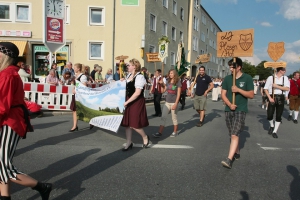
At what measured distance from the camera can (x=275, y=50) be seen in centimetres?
887

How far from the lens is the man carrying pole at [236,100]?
15.8ft

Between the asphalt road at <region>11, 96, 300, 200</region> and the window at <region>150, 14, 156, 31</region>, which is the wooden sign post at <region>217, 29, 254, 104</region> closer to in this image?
the asphalt road at <region>11, 96, 300, 200</region>

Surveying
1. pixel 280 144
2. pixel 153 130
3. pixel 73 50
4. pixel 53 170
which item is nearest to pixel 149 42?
pixel 73 50

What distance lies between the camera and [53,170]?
14.6 feet

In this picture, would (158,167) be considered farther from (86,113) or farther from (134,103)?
(86,113)

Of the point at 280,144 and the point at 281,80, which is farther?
the point at 281,80

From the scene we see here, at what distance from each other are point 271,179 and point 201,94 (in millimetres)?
5384

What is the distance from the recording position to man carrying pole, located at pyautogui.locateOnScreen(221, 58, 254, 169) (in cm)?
482

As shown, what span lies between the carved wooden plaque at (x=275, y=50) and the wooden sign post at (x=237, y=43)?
3101 mm

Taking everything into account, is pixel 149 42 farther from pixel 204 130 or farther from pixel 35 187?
pixel 35 187

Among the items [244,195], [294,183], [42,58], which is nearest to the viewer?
[244,195]

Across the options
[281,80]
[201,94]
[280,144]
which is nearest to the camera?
[280,144]

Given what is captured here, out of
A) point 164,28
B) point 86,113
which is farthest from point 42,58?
point 86,113

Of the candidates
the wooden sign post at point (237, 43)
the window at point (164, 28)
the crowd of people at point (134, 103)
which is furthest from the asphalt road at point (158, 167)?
the window at point (164, 28)
